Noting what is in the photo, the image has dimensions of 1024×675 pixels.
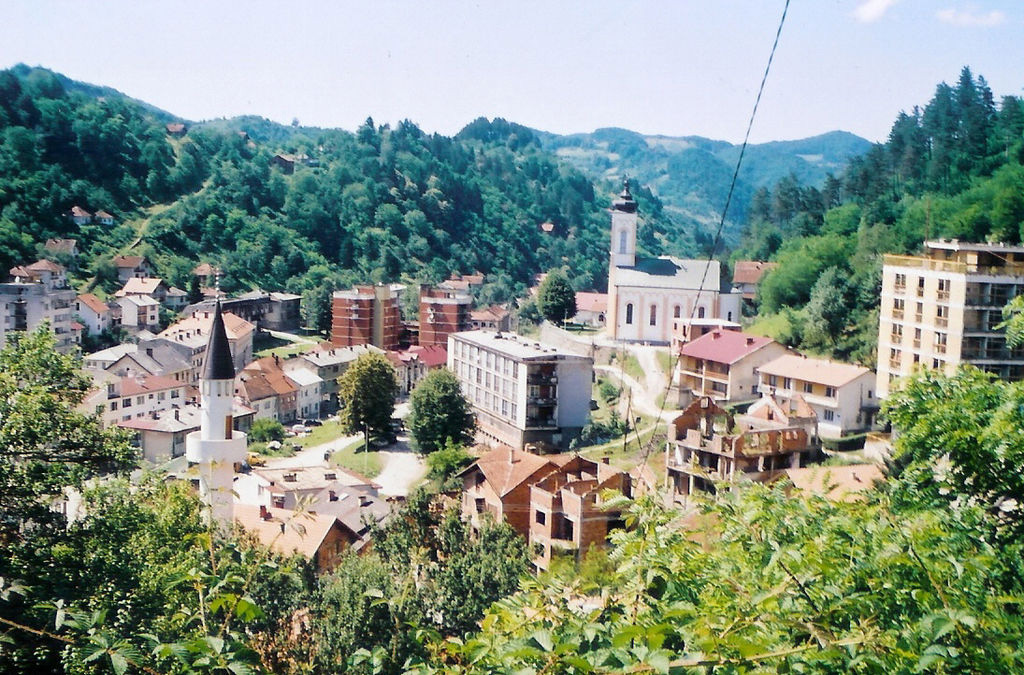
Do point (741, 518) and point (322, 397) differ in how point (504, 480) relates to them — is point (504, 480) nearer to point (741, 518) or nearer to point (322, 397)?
point (741, 518)

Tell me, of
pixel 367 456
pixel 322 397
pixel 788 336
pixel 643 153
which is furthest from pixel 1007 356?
pixel 643 153

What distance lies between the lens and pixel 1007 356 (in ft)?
62.5

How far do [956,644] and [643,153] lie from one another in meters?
189

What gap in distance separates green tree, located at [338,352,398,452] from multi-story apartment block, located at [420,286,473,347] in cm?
1096

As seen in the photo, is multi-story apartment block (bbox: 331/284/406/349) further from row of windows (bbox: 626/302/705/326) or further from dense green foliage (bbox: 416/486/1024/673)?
dense green foliage (bbox: 416/486/1024/673)

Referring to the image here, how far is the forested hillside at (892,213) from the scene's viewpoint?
2683 cm

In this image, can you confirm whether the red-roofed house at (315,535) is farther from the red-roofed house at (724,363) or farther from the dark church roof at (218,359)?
the red-roofed house at (724,363)

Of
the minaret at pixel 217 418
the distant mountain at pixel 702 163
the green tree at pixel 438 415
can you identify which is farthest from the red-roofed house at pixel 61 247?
the distant mountain at pixel 702 163

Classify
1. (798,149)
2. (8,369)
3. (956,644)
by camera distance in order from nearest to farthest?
(956,644)
(8,369)
(798,149)

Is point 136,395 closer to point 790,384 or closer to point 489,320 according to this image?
point 489,320

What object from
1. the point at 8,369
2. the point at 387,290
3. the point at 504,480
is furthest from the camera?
the point at 387,290

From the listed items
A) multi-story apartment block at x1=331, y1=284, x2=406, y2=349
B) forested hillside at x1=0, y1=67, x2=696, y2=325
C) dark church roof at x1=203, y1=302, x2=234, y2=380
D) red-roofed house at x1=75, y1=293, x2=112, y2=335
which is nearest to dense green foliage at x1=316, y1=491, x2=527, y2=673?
dark church roof at x1=203, y1=302, x2=234, y2=380

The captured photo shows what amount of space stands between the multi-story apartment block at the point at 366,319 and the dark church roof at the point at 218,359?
26.7m

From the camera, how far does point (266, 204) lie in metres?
63.9
